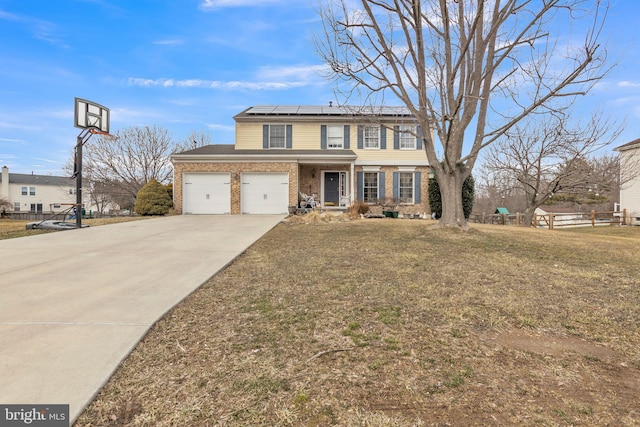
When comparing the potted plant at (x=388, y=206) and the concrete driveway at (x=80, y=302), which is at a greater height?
the potted plant at (x=388, y=206)

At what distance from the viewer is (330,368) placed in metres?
2.24

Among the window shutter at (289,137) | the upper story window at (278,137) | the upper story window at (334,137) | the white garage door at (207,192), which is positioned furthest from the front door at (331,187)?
the white garage door at (207,192)

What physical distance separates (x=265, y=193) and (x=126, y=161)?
18.7 metres

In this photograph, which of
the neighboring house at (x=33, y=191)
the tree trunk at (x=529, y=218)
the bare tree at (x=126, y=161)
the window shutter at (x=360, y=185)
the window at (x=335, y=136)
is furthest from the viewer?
the neighboring house at (x=33, y=191)

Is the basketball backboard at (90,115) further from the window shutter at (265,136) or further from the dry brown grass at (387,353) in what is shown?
the dry brown grass at (387,353)

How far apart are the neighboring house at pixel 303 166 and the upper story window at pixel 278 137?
0.19 ft

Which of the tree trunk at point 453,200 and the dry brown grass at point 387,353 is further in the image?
the tree trunk at point 453,200

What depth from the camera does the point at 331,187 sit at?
18703 mm

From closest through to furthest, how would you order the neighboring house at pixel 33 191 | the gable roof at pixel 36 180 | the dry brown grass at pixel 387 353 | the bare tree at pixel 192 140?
the dry brown grass at pixel 387 353, the bare tree at pixel 192 140, the neighboring house at pixel 33 191, the gable roof at pixel 36 180

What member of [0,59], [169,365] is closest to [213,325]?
[169,365]

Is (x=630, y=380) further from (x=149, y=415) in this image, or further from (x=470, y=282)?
(x=149, y=415)

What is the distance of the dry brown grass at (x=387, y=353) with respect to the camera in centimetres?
181

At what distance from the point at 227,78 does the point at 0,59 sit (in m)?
9.12

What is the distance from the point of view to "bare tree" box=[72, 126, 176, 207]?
2714cm
